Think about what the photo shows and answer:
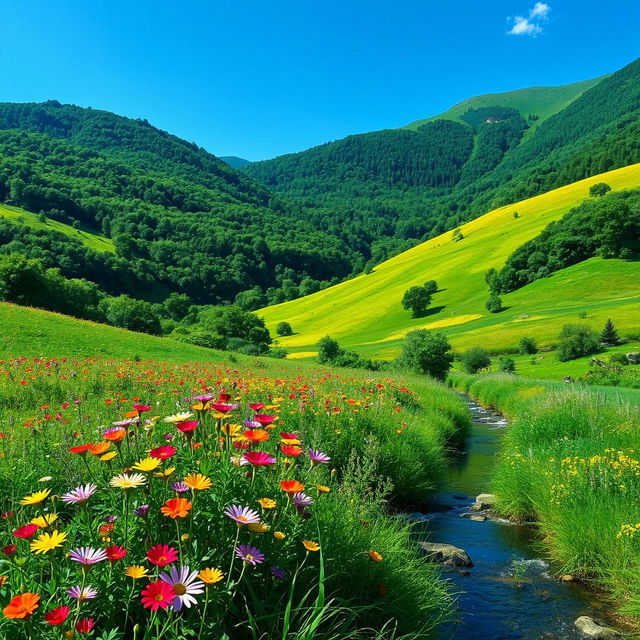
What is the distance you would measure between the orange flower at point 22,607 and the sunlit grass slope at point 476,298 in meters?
59.4

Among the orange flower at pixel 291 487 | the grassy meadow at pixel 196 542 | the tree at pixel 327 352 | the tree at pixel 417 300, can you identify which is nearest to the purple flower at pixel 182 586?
the grassy meadow at pixel 196 542

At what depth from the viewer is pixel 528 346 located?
179ft

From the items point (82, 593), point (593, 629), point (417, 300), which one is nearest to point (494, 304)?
point (417, 300)

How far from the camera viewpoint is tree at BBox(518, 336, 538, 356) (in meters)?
54.2

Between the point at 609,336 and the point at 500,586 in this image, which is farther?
the point at 609,336

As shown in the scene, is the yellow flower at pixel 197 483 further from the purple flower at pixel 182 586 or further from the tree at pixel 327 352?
the tree at pixel 327 352

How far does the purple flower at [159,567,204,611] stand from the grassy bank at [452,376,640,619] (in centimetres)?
551

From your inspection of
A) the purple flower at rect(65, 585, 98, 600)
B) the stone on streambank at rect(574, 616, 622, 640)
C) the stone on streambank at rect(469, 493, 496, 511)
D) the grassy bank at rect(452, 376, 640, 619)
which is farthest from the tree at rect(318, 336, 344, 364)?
the purple flower at rect(65, 585, 98, 600)

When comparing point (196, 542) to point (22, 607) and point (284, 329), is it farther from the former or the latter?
point (284, 329)

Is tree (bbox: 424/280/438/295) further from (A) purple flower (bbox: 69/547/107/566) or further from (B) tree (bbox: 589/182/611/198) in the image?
(A) purple flower (bbox: 69/547/107/566)

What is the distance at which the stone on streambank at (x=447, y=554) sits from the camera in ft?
21.5

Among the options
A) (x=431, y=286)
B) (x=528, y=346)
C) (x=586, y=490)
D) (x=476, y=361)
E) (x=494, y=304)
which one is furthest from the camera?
(x=431, y=286)

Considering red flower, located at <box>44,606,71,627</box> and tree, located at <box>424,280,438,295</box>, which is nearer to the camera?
red flower, located at <box>44,606,71,627</box>

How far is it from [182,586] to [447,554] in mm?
6111
